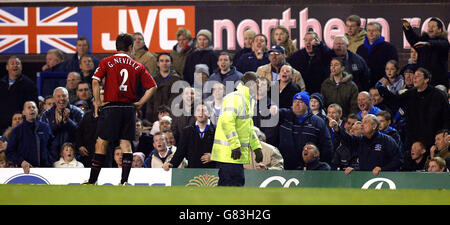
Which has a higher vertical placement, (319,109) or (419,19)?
(419,19)

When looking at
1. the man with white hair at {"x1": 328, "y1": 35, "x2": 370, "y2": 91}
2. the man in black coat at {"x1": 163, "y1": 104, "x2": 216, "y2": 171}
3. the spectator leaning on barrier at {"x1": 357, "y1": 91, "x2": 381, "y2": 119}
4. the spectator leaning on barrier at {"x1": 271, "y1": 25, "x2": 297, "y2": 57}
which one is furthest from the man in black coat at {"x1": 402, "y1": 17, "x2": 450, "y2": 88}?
the man in black coat at {"x1": 163, "y1": 104, "x2": 216, "y2": 171}

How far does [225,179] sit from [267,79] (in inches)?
110

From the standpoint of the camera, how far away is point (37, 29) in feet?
47.5

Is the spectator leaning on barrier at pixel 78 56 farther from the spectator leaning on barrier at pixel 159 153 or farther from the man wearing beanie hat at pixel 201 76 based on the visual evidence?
the spectator leaning on barrier at pixel 159 153

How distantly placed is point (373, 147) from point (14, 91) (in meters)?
6.01

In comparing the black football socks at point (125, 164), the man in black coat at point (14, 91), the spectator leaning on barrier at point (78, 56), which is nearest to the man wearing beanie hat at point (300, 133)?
the black football socks at point (125, 164)

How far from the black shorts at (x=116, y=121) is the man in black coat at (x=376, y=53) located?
5.14 metres

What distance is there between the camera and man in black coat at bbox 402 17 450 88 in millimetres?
12242

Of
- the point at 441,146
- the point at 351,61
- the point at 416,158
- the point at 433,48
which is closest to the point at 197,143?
the point at 351,61

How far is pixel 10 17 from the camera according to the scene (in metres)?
14.4

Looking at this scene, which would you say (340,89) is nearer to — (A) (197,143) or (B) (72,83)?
(A) (197,143)

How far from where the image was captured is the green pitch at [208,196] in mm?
6395
